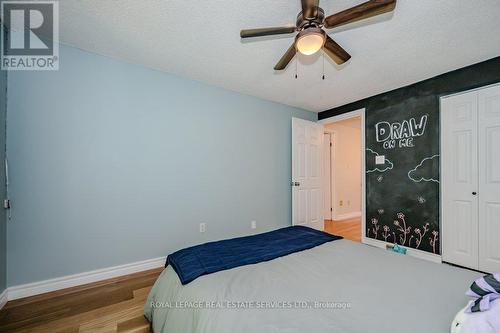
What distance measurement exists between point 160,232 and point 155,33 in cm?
216

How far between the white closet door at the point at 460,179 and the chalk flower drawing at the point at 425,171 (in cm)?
9

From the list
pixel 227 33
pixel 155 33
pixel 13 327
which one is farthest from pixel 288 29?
pixel 13 327

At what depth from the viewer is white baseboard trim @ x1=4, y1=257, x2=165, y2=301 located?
1887 millimetres

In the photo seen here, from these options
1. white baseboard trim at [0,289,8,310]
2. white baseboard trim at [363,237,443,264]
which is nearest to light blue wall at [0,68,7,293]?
white baseboard trim at [0,289,8,310]

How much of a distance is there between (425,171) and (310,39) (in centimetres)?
263

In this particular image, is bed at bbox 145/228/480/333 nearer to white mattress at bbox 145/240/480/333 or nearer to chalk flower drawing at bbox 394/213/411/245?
white mattress at bbox 145/240/480/333

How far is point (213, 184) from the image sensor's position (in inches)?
117

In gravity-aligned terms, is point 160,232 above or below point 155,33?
below

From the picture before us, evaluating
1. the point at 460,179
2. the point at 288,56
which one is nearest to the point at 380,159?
the point at 460,179

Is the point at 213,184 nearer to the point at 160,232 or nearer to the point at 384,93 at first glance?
the point at 160,232

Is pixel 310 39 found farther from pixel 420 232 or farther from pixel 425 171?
pixel 420 232

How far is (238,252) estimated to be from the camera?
5.11 ft

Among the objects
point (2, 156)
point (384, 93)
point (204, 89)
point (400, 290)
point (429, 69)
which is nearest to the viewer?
point (400, 290)

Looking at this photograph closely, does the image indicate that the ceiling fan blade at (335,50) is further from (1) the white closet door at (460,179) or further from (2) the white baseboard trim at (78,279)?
(2) the white baseboard trim at (78,279)
